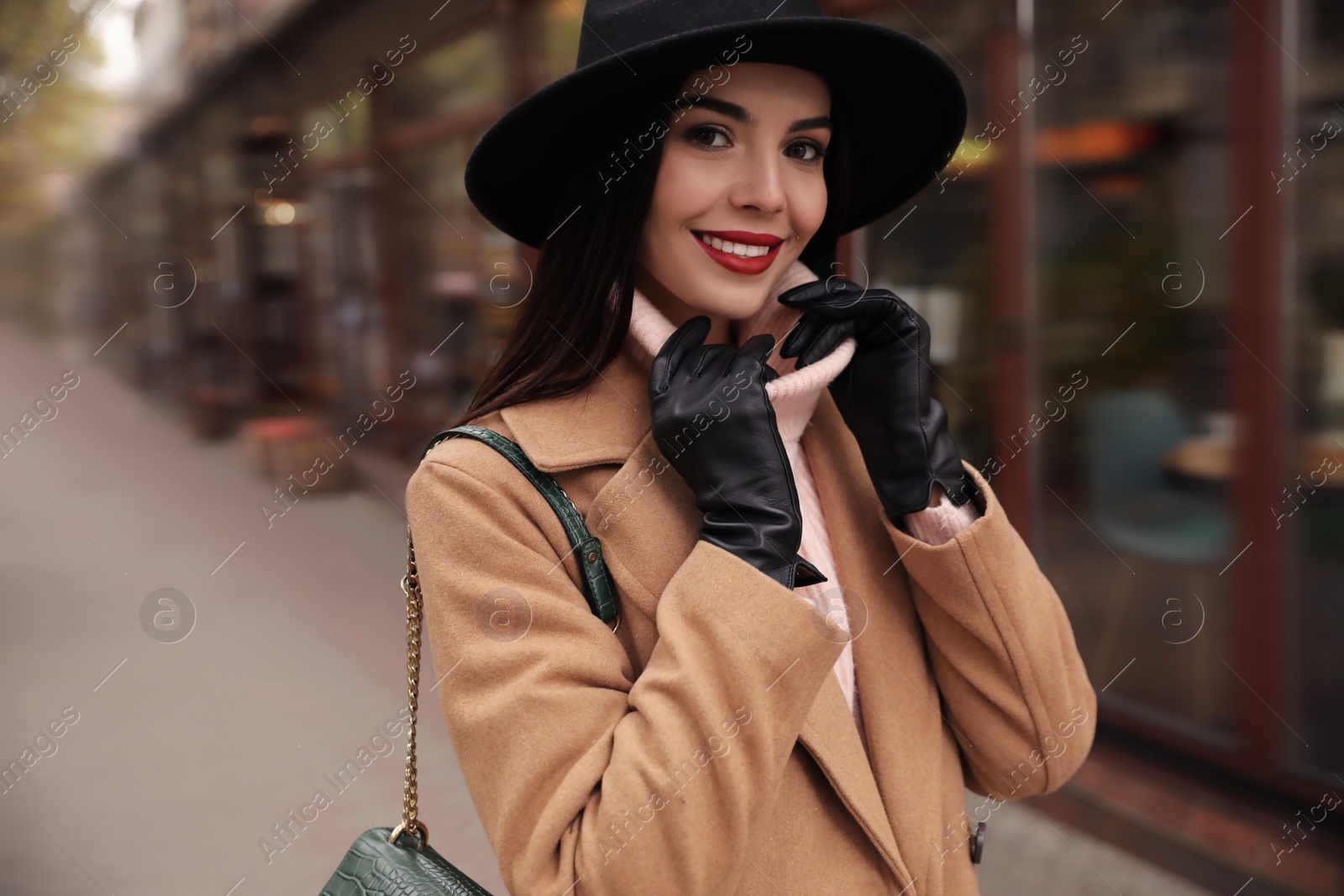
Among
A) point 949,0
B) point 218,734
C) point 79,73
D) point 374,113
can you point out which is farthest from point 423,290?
point 949,0

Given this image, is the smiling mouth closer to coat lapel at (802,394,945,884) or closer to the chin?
the chin

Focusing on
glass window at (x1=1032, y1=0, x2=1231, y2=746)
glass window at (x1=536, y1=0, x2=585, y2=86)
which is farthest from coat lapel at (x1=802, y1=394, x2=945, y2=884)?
glass window at (x1=536, y1=0, x2=585, y2=86)

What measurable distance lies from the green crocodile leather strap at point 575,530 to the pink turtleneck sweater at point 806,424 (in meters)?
0.21

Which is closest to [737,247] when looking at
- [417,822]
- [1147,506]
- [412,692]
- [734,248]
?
[734,248]

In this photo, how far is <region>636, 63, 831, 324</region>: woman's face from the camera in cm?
122

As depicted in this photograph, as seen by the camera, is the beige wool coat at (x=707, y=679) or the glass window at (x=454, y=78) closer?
the beige wool coat at (x=707, y=679)

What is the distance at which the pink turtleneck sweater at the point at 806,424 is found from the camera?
1217 millimetres

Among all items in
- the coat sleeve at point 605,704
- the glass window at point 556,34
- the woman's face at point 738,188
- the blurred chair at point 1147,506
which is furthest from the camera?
the glass window at point 556,34

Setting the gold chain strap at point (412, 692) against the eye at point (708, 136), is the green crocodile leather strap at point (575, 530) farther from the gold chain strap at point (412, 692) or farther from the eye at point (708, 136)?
the eye at point (708, 136)

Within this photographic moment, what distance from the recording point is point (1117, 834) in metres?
3.13

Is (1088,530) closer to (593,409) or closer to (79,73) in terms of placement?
(593,409)

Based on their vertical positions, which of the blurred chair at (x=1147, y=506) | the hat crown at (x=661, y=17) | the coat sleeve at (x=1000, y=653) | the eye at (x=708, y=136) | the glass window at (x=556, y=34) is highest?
the glass window at (x=556, y=34)

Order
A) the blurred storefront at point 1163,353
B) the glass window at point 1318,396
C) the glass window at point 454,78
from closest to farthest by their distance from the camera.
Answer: the glass window at point 1318,396, the blurred storefront at point 1163,353, the glass window at point 454,78

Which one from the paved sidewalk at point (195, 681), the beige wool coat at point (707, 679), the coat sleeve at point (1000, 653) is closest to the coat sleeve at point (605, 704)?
the beige wool coat at point (707, 679)
